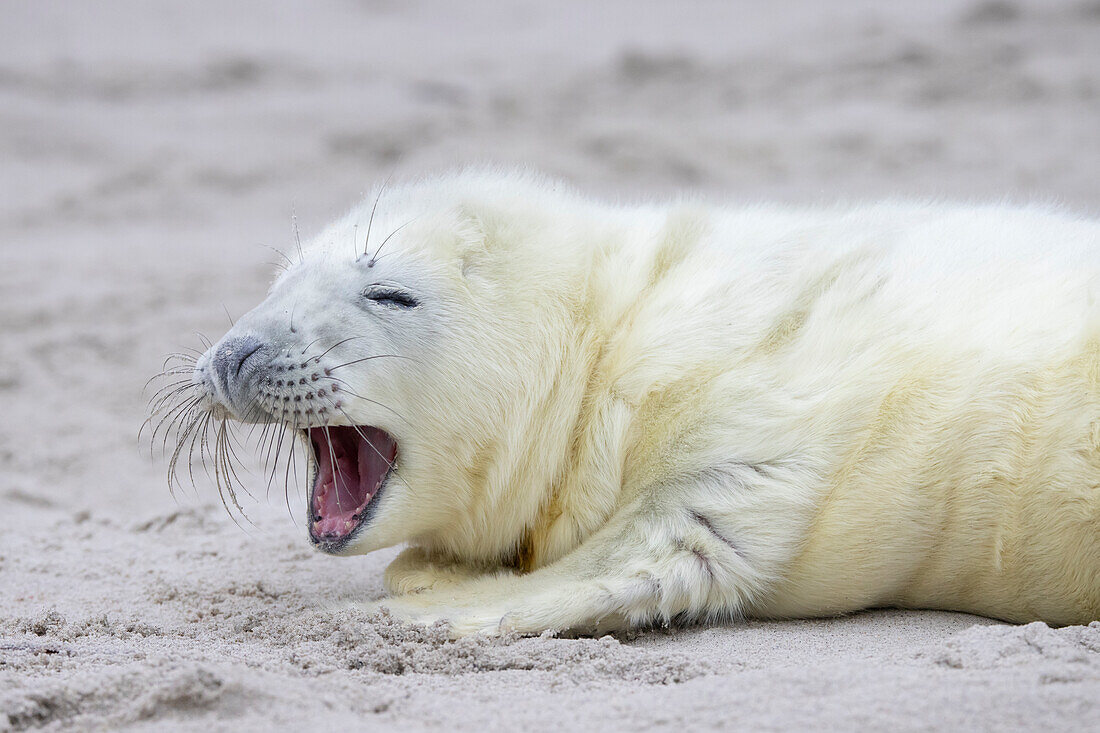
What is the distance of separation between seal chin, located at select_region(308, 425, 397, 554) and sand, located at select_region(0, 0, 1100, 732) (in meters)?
0.23

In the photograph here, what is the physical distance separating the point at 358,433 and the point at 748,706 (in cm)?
127

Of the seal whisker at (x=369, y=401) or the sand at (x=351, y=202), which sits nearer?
the sand at (x=351, y=202)

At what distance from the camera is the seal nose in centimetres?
259

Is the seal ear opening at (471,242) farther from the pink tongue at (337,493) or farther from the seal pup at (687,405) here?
the pink tongue at (337,493)

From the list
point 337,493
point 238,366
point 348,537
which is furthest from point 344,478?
point 238,366

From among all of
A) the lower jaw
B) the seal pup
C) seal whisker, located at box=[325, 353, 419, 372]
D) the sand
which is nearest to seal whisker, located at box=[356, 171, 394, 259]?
the seal pup

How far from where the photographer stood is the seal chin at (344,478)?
2715mm

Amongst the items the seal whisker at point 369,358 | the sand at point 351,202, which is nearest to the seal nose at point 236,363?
the seal whisker at point 369,358

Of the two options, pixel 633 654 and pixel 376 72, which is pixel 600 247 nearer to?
pixel 633 654

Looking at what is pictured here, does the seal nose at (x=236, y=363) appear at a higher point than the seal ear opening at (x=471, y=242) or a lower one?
lower

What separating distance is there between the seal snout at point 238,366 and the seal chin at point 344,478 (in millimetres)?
239

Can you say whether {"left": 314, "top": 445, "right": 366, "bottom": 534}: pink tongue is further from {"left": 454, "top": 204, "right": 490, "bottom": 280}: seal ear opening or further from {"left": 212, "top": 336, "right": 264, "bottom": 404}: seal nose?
{"left": 454, "top": 204, "right": 490, "bottom": 280}: seal ear opening

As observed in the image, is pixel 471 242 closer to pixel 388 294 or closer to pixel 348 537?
pixel 388 294

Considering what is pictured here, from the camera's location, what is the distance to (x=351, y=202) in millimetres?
6555
